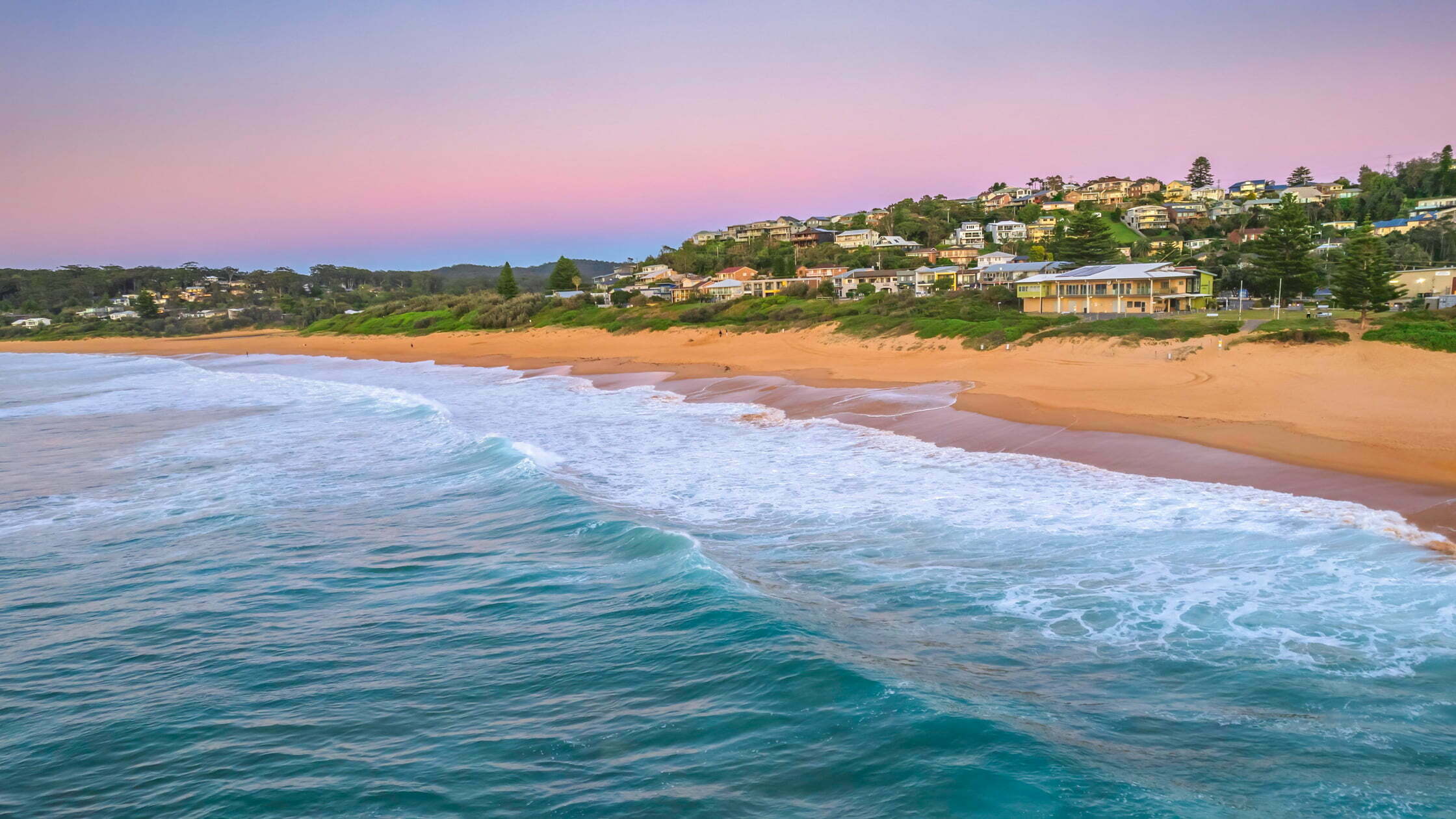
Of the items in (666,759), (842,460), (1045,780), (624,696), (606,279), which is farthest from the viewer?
(606,279)

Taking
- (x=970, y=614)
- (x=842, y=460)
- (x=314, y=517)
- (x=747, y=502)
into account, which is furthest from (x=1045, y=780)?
(x=314, y=517)

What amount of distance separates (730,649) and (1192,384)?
1582 centimetres

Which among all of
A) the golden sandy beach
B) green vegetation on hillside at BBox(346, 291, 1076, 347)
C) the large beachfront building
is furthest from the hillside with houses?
the golden sandy beach

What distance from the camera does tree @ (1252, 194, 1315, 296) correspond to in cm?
3719

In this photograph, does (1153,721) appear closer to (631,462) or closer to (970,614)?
(970,614)

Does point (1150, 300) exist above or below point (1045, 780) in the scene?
above

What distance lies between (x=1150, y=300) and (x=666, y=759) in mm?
39378

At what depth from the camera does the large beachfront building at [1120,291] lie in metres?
38.4

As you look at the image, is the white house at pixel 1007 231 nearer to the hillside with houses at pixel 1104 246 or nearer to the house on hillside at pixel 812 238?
the hillside with houses at pixel 1104 246

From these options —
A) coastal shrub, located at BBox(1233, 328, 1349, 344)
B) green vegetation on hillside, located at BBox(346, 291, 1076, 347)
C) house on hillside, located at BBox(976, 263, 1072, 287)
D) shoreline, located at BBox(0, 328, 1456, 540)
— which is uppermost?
house on hillside, located at BBox(976, 263, 1072, 287)

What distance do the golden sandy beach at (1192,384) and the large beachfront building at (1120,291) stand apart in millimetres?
12019

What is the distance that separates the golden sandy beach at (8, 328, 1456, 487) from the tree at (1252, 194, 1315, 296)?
18.7 meters

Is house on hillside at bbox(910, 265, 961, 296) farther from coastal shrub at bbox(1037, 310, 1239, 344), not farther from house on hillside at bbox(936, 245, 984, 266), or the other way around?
coastal shrub at bbox(1037, 310, 1239, 344)

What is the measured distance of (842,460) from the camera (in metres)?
13.9
